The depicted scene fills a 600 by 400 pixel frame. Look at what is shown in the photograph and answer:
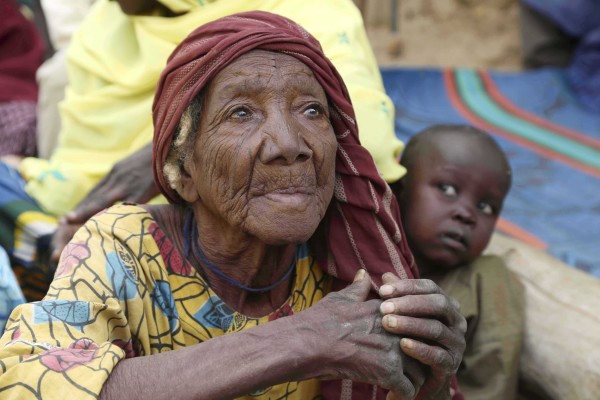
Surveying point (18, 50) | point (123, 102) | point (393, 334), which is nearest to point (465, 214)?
point (393, 334)

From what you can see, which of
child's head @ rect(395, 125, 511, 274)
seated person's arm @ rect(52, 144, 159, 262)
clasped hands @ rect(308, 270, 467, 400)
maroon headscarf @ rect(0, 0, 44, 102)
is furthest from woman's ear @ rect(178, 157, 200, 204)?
maroon headscarf @ rect(0, 0, 44, 102)

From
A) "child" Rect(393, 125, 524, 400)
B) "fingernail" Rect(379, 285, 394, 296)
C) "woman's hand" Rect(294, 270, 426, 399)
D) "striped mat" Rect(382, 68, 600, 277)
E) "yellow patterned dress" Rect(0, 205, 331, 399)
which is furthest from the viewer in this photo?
"striped mat" Rect(382, 68, 600, 277)

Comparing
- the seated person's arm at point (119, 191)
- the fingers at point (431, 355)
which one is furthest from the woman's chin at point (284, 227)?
the seated person's arm at point (119, 191)

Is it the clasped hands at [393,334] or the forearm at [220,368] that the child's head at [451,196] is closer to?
the clasped hands at [393,334]

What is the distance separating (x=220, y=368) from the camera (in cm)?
179

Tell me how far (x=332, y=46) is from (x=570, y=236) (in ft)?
6.60

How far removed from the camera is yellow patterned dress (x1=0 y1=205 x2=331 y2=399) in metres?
1.72

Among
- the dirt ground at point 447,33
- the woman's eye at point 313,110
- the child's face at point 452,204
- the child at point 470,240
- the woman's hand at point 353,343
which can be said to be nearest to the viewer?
the woman's hand at point 353,343

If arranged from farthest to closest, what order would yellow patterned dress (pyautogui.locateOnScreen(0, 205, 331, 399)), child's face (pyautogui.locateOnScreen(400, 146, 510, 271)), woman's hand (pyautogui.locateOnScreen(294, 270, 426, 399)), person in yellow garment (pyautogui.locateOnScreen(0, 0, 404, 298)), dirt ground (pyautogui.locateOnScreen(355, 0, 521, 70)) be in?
dirt ground (pyautogui.locateOnScreen(355, 0, 521, 70))
child's face (pyautogui.locateOnScreen(400, 146, 510, 271))
person in yellow garment (pyautogui.locateOnScreen(0, 0, 404, 298))
woman's hand (pyautogui.locateOnScreen(294, 270, 426, 399))
yellow patterned dress (pyautogui.locateOnScreen(0, 205, 331, 399))

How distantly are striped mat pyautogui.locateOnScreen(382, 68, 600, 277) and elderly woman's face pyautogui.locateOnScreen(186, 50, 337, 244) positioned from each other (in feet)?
7.55

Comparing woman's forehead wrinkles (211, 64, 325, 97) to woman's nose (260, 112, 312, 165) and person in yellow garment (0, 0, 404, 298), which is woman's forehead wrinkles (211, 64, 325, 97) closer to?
woman's nose (260, 112, 312, 165)

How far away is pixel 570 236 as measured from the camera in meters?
4.28

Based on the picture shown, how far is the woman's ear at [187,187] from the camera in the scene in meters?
2.23

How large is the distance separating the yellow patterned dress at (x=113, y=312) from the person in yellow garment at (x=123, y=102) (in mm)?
702
